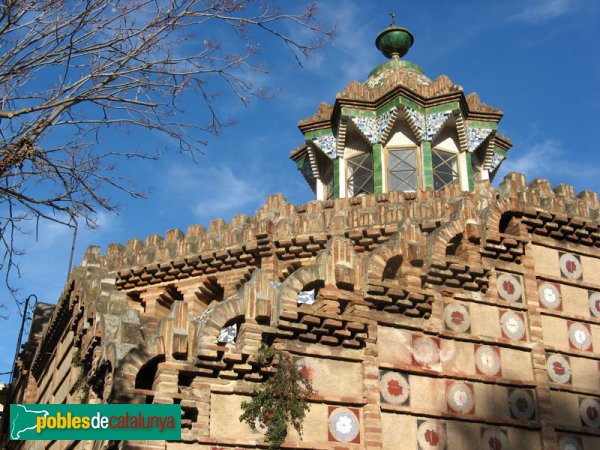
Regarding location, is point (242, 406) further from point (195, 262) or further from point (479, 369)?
point (195, 262)

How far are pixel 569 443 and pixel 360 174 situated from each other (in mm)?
13257

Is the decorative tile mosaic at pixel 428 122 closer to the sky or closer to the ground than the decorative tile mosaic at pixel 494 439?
closer to the sky

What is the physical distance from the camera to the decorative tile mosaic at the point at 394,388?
41.8 feet

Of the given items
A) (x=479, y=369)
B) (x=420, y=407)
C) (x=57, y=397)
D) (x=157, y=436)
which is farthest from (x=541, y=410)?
(x=57, y=397)

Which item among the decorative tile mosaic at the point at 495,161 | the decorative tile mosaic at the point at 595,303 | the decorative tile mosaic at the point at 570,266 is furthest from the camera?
the decorative tile mosaic at the point at 495,161

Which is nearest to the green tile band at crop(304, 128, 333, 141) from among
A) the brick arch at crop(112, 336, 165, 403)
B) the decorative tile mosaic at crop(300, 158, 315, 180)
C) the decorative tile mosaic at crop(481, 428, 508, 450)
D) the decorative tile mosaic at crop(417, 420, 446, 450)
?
the decorative tile mosaic at crop(300, 158, 315, 180)

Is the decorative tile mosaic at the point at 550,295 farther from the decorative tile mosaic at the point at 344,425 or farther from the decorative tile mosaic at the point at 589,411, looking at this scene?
the decorative tile mosaic at the point at 344,425

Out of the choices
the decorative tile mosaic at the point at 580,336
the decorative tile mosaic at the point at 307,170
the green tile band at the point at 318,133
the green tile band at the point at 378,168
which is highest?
the green tile band at the point at 318,133

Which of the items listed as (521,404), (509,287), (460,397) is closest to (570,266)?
(509,287)

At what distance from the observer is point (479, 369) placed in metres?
13.5

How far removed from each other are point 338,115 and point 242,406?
50.1 feet

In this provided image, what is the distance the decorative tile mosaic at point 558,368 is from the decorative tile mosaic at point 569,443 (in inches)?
36.7

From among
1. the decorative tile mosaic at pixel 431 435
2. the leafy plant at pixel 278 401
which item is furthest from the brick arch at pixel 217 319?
the decorative tile mosaic at pixel 431 435

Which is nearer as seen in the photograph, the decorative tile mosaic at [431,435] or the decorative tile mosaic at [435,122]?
the decorative tile mosaic at [431,435]
